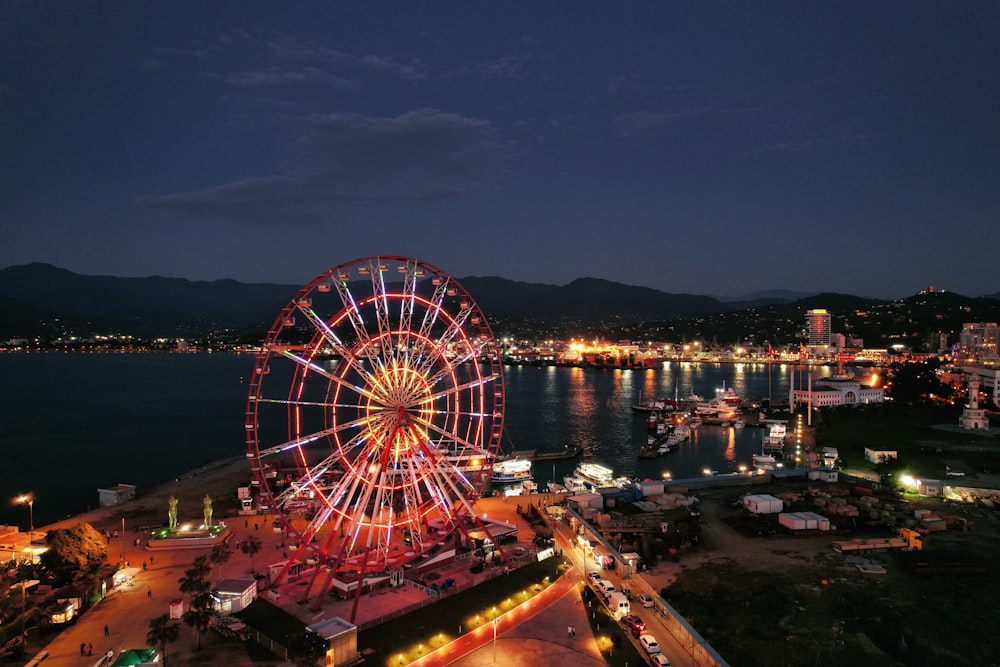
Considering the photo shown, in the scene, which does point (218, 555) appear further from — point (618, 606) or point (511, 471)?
point (511, 471)

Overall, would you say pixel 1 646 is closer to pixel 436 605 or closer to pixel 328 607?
Answer: pixel 328 607

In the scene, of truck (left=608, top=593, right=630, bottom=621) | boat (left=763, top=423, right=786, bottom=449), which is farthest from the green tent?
boat (left=763, top=423, right=786, bottom=449)

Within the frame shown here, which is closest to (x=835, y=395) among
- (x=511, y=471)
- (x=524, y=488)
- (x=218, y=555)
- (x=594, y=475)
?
(x=594, y=475)

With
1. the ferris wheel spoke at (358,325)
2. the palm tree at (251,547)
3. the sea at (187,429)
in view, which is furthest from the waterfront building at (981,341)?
the palm tree at (251,547)

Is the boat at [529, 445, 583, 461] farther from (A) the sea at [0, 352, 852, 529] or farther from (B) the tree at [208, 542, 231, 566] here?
(B) the tree at [208, 542, 231, 566]

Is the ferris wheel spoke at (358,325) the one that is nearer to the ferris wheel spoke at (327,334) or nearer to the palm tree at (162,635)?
the ferris wheel spoke at (327,334)

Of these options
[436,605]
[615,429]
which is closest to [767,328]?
[615,429]
